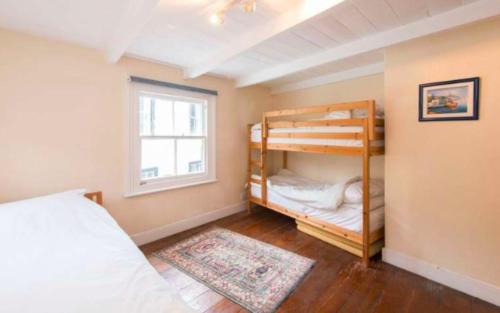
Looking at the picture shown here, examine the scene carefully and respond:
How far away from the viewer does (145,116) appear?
278 centimetres

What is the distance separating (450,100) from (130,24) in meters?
2.61

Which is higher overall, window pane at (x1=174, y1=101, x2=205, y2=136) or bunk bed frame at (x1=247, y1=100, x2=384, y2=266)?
window pane at (x1=174, y1=101, x2=205, y2=136)

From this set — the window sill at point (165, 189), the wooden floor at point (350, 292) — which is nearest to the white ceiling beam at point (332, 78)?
the window sill at point (165, 189)

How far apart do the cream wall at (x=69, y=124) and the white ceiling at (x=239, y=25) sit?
0.17m

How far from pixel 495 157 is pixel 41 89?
12.3ft

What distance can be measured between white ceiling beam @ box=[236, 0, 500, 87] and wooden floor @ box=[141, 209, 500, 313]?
209 cm

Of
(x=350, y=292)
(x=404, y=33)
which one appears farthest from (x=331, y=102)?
(x=350, y=292)

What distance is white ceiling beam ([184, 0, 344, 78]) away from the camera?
4.84 feet

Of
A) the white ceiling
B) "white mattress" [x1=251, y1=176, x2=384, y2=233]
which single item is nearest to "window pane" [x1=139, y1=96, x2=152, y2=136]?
the white ceiling

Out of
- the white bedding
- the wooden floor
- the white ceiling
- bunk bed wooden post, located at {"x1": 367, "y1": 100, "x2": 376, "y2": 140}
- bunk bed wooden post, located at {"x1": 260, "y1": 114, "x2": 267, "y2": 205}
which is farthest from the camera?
bunk bed wooden post, located at {"x1": 260, "y1": 114, "x2": 267, "y2": 205}

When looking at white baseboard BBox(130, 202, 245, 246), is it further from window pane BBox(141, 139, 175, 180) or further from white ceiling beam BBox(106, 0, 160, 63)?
white ceiling beam BBox(106, 0, 160, 63)

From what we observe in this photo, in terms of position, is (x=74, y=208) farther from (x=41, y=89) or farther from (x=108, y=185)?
(x=41, y=89)

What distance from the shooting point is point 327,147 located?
2.55m

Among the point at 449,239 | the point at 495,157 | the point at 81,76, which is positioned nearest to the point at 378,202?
the point at 449,239
